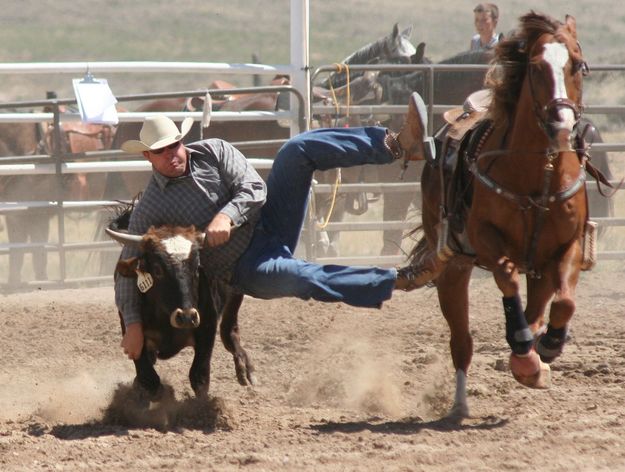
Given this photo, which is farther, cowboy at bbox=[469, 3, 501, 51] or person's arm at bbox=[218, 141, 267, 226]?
cowboy at bbox=[469, 3, 501, 51]

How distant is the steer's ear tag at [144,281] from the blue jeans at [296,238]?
57 centimetres

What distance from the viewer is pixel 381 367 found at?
285 inches

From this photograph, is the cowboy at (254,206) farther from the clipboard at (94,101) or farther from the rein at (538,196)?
the clipboard at (94,101)

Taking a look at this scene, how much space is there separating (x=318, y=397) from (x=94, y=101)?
4.10 metres

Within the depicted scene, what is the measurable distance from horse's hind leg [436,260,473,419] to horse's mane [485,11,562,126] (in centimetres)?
92

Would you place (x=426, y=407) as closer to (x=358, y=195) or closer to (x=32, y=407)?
(x=32, y=407)

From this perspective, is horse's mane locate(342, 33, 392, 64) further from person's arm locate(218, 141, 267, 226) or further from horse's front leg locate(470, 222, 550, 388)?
horse's front leg locate(470, 222, 550, 388)

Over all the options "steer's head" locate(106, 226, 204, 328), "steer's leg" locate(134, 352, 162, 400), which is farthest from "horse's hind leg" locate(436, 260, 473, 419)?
"steer's leg" locate(134, 352, 162, 400)

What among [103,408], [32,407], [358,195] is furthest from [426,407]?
[358,195]

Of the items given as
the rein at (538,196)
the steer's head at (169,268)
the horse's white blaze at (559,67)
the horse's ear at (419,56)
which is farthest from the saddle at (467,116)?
the horse's ear at (419,56)

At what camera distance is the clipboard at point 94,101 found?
9.76 metres

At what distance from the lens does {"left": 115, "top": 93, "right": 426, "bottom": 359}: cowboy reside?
589 cm

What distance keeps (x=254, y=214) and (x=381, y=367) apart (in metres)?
1.55

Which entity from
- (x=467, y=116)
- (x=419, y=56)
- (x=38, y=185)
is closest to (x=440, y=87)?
(x=419, y=56)
